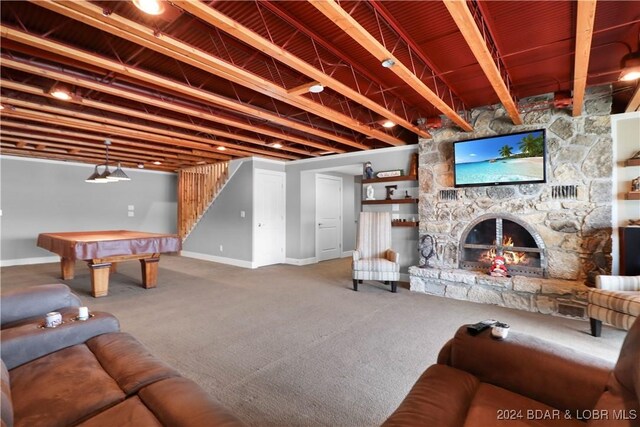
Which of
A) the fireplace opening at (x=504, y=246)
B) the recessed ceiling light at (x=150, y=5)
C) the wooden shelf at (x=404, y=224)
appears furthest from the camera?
the wooden shelf at (x=404, y=224)

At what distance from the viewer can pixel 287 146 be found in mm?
5996

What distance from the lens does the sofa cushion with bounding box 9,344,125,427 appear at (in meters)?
1.10

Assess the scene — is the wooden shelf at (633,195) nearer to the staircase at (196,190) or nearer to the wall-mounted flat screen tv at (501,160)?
the wall-mounted flat screen tv at (501,160)

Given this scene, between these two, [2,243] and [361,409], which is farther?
[2,243]

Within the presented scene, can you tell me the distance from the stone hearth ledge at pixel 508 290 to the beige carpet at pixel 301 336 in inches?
6.8

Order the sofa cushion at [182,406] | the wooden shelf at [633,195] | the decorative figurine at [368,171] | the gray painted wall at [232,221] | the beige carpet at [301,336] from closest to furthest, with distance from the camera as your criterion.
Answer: the sofa cushion at [182,406], the beige carpet at [301,336], the wooden shelf at [633,195], the decorative figurine at [368,171], the gray painted wall at [232,221]

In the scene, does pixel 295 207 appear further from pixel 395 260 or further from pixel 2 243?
pixel 2 243

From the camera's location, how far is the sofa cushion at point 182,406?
1026 mm

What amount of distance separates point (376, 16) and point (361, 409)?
8.79 feet

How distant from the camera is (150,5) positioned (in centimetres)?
175

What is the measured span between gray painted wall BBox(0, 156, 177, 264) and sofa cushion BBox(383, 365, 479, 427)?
9.02 meters

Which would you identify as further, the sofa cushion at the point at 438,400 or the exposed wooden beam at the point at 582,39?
the exposed wooden beam at the point at 582,39

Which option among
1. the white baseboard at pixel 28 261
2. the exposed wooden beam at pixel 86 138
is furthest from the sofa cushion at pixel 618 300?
the white baseboard at pixel 28 261

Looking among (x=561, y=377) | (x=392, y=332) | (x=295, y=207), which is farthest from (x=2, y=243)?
(x=561, y=377)
